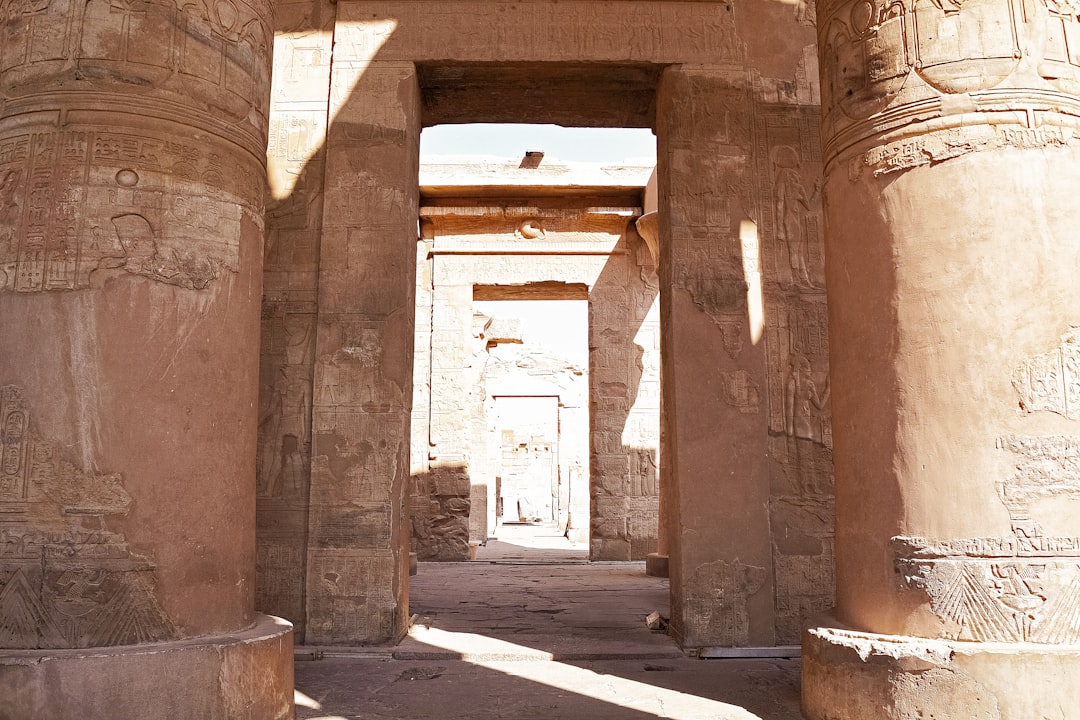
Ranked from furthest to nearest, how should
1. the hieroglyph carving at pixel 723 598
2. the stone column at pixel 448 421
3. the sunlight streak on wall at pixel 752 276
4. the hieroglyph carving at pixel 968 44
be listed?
the stone column at pixel 448 421, the sunlight streak on wall at pixel 752 276, the hieroglyph carving at pixel 723 598, the hieroglyph carving at pixel 968 44

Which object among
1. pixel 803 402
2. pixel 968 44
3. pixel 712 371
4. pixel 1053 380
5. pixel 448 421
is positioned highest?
pixel 968 44

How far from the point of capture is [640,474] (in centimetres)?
1050

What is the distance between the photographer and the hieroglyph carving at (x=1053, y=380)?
106 inches

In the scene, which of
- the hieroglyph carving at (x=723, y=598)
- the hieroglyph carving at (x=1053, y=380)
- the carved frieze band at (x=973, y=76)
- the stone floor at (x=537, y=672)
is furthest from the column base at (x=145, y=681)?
the carved frieze band at (x=973, y=76)

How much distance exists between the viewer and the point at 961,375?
2.77 metres

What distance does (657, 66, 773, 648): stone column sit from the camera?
4.72 metres

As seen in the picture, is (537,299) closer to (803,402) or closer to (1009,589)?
(803,402)

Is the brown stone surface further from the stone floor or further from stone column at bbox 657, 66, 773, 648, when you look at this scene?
the stone floor

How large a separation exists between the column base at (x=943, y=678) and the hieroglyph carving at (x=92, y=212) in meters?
2.53

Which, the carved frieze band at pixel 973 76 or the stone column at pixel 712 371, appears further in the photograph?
the stone column at pixel 712 371

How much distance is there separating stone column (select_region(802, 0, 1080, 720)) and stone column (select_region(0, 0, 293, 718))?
210cm

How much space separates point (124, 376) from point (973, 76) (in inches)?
115

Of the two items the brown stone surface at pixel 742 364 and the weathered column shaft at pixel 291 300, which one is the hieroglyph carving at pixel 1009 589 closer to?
the brown stone surface at pixel 742 364

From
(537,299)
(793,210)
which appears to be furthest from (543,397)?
(793,210)
